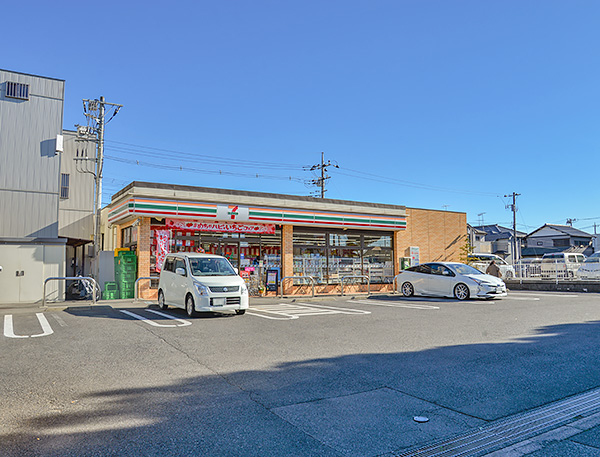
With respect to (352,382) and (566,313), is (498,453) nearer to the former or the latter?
(352,382)

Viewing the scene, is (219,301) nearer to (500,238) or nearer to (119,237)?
(119,237)

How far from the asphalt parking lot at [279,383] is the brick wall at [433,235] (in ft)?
45.4

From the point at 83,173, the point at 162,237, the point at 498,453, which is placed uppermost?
the point at 83,173

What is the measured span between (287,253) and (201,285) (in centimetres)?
904

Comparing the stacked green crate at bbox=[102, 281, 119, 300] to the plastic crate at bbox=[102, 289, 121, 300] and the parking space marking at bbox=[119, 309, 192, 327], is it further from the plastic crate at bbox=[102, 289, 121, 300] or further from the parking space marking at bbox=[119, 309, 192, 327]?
the parking space marking at bbox=[119, 309, 192, 327]

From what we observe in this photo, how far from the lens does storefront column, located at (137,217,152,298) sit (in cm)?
1689

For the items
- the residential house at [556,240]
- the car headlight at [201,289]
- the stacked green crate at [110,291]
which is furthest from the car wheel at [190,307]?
the residential house at [556,240]

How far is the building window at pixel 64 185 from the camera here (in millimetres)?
24333

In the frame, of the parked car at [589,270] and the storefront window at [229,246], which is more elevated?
the storefront window at [229,246]

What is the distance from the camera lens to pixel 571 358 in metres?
6.54

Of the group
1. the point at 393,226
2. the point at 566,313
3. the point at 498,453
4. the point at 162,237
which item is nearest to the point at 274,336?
the point at 498,453

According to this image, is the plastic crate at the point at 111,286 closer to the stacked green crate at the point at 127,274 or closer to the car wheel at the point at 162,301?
the stacked green crate at the point at 127,274

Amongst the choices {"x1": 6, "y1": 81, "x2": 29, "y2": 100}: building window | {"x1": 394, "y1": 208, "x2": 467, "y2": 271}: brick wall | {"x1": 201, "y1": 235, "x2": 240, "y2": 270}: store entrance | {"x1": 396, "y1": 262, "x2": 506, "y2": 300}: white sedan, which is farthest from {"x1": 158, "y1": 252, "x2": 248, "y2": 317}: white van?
{"x1": 394, "y1": 208, "x2": 467, "y2": 271}: brick wall

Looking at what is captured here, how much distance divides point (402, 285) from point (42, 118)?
1610 centimetres
